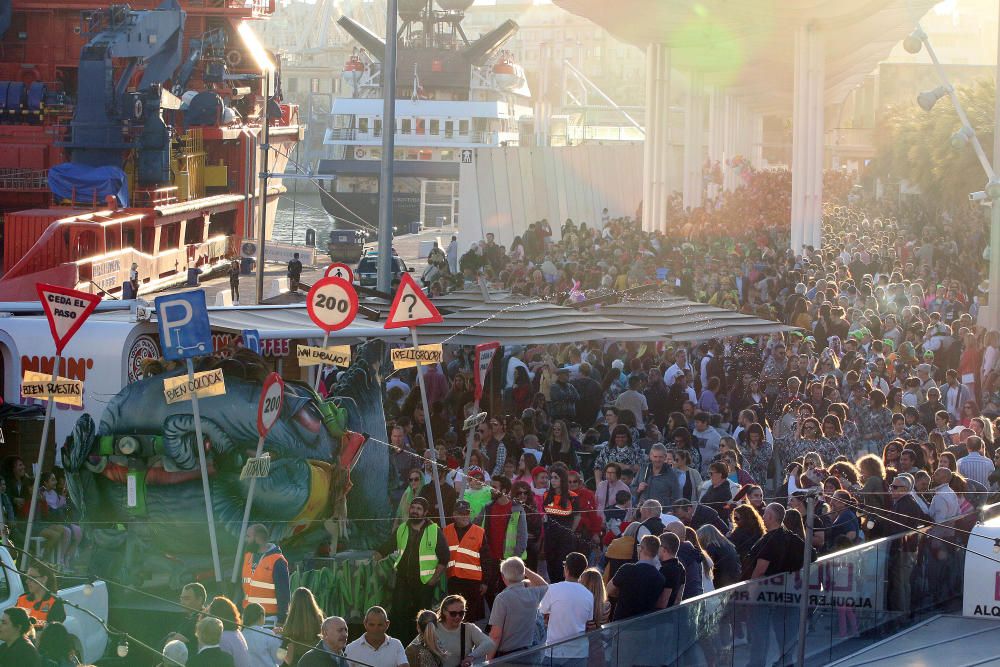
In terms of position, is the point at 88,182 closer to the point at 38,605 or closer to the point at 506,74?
the point at 38,605

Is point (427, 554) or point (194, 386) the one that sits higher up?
point (194, 386)

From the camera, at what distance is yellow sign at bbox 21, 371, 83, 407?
428 inches

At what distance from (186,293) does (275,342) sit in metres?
4.93

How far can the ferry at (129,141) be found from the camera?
3491 cm

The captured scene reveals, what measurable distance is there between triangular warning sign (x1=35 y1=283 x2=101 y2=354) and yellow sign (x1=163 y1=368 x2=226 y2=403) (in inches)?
58.8

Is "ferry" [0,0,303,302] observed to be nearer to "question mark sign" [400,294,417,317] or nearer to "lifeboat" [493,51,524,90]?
"question mark sign" [400,294,417,317]

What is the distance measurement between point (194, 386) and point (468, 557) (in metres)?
2.16

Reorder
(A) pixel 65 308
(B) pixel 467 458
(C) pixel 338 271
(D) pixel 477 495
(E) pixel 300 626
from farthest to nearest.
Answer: (C) pixel 338 271
(B) pixel 467 458
(A) pixel 65 308
(D) pixel 477 495
(E) pixel 300 626

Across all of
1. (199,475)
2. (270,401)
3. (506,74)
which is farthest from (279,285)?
(506,74)

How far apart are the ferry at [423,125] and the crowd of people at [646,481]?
172 feet

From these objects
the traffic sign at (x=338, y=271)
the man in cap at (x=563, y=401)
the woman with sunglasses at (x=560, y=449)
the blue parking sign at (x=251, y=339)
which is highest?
the traffic sign at (x=338, y=271)

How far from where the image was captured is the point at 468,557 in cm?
968

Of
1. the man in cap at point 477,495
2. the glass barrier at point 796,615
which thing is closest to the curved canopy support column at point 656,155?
the glass barrier at point 796,615

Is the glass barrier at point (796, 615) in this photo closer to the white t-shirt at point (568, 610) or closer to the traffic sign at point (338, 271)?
the white t-shirt at point (568, 610)
